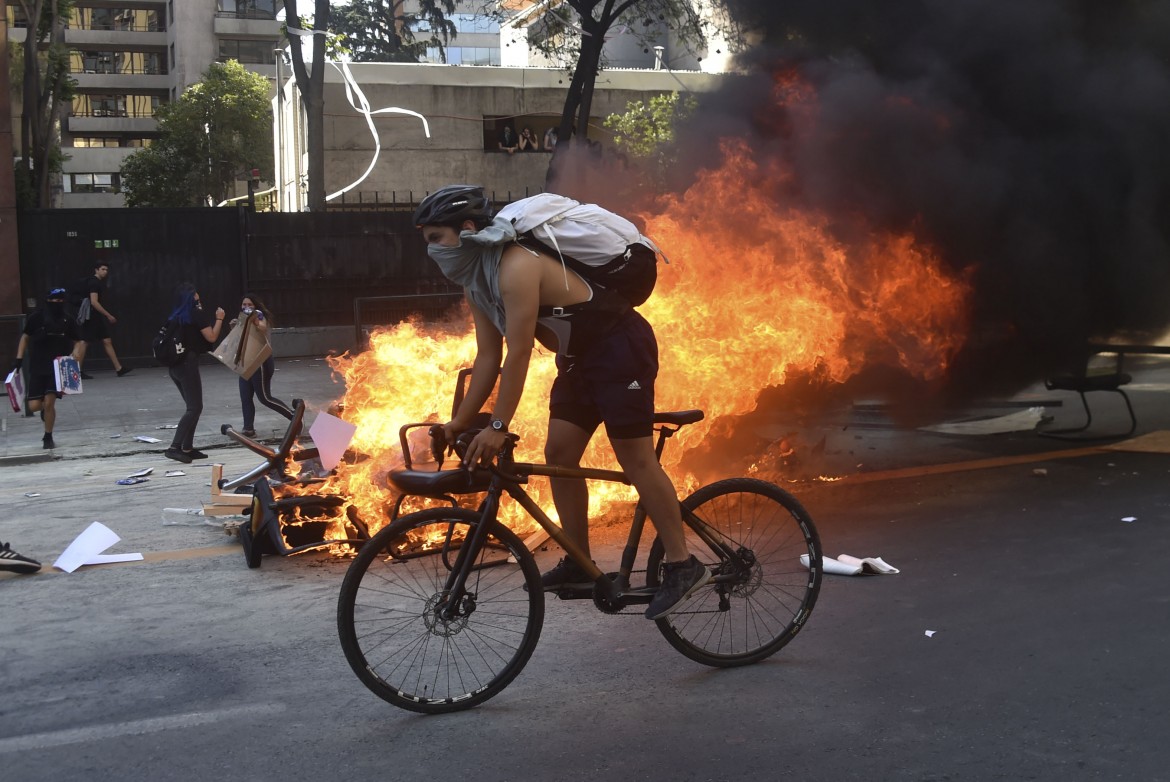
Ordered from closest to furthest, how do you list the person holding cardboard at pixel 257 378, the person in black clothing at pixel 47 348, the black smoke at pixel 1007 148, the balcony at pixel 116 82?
the black smoke at pixel 1007 148 → the person holding cardboard at pixel 257 378 → the person in black clothing at pixel 47 348 → the balcony at pixel 116 82

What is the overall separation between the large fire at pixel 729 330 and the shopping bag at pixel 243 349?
3.06 m

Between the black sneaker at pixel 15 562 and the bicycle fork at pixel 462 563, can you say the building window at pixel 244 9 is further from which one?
the bicycle fork at pixel 462 563

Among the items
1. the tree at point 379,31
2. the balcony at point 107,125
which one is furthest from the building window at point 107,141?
the tree at point 379,31

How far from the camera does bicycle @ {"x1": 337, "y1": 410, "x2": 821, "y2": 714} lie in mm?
4066

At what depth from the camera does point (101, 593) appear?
19.2 feet

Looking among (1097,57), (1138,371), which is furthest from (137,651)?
(1138,371)

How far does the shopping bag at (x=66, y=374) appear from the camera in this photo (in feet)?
39.7

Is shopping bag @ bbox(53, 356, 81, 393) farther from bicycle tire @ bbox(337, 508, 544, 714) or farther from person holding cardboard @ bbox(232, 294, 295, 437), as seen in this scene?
bicycle tire @ bbox(337, 508, 544, 714)

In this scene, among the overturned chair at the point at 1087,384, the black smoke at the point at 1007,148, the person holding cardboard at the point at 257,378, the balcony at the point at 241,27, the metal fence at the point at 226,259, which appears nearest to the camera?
the black smoke at the point at 1007,148

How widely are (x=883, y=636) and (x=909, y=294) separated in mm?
4220

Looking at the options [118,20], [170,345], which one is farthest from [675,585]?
[118,20]

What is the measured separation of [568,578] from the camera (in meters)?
4.40

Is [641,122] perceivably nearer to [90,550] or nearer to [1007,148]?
[1007,148]

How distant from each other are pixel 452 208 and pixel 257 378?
8.00 meters
